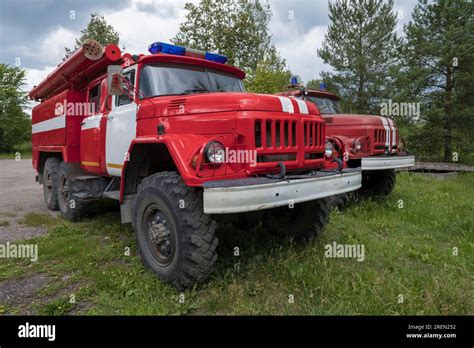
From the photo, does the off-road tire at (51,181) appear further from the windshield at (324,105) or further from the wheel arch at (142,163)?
the windshield at (324,105)

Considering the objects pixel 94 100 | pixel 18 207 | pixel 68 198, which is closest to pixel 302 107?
pixel 94 100

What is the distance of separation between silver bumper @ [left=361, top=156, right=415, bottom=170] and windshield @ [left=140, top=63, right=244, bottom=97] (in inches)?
113

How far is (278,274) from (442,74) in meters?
15.5

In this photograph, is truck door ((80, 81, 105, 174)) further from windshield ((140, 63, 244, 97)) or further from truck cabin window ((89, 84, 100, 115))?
windshield ((140, 63, 244, 97))

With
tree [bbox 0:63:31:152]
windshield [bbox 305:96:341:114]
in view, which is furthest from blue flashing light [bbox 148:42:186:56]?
tree [bbox 0:63:31:152]

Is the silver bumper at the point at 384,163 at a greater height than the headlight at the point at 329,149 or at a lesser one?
lesser

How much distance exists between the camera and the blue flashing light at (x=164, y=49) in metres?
3.99

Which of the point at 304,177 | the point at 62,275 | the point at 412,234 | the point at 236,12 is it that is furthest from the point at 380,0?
the point at 62,275

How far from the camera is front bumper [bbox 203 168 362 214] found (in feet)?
8.38

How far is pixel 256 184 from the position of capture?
264 centimetres

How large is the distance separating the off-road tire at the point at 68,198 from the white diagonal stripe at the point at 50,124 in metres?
0.73

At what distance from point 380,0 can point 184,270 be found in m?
20.7

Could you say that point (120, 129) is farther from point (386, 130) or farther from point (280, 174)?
point (386, 130)

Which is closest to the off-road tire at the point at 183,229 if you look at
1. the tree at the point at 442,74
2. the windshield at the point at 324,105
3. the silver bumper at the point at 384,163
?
the silver bumper at the point at 384,163
